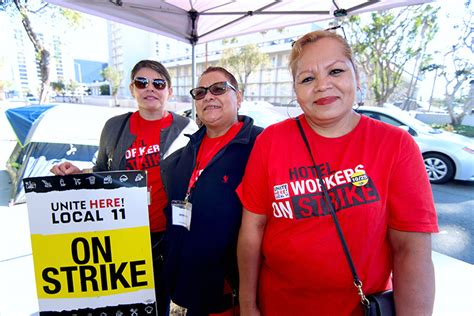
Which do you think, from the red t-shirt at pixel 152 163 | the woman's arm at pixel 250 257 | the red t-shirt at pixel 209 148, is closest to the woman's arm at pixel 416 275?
the woman's arm at pixel 250 257

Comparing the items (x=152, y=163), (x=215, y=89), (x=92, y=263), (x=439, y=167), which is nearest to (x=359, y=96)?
(x=215, y=89)

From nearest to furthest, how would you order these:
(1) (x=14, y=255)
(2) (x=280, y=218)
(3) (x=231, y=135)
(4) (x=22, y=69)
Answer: (2) (x=280, y=218) < (3) (x=231, y=135) < (1) (x=14, y=255) < (4) (x=22, y=69)

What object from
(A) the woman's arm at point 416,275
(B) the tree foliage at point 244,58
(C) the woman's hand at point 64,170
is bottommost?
(A) the woman's arm at point 416,275

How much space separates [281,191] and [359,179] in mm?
325

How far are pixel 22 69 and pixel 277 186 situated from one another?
338 feet

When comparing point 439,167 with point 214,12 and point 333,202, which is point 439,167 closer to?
point 214,12

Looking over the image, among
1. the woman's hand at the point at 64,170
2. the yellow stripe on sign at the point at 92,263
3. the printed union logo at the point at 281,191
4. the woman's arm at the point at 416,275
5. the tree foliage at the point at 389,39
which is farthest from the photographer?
the tree foliage at the point at 389,39

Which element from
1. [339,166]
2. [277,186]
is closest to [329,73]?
[339,166]

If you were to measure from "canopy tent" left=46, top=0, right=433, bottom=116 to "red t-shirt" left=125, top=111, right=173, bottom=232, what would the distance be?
2079 millimetres

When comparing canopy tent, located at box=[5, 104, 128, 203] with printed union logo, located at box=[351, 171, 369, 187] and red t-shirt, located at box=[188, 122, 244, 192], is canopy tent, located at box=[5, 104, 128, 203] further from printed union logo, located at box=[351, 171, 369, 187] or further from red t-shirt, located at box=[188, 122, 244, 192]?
printed union logo, located at box=[351, 171, 369, 187]

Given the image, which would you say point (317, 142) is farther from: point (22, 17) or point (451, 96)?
point (451, 96)

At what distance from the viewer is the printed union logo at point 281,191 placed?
4.03 ft

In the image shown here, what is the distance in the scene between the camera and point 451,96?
15.8 metres

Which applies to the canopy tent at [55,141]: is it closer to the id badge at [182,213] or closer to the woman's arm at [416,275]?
the id badge at [182,213]
